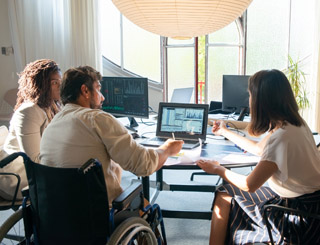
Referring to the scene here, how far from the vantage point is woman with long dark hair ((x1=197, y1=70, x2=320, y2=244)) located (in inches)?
59.4

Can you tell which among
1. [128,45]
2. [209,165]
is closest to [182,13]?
[209,165]

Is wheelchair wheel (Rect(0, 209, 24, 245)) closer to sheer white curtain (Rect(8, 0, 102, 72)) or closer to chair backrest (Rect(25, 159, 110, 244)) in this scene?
chair backrest (Rect(25, 159, 110, 244))

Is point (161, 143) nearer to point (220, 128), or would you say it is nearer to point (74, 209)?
point (220, 128)

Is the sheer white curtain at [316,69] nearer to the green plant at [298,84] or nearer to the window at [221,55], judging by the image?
the green plant at [298,84]

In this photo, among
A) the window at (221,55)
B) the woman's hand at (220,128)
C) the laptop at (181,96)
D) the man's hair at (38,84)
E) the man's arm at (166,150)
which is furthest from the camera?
the window at (221,55)

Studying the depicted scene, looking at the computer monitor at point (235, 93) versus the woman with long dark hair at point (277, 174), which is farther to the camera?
the computer monitor at point (235, 93)

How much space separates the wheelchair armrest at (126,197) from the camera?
4.66ft

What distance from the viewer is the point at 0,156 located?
79.0 inches

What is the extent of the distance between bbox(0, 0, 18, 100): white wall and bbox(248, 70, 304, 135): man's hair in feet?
11.7

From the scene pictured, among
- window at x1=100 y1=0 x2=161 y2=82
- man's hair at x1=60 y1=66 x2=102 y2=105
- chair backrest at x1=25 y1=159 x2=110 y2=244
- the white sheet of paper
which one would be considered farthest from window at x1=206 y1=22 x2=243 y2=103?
chair backrest at x1=25 y1=159 x2=110 y2=244

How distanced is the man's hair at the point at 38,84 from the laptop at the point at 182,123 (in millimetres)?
683

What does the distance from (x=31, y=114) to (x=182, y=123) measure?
38.1 inches

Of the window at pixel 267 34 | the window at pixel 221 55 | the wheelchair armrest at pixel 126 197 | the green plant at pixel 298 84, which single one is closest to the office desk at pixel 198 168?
the wheelchair armrest at pixel 126 197

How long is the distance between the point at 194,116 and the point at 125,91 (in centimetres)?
73
